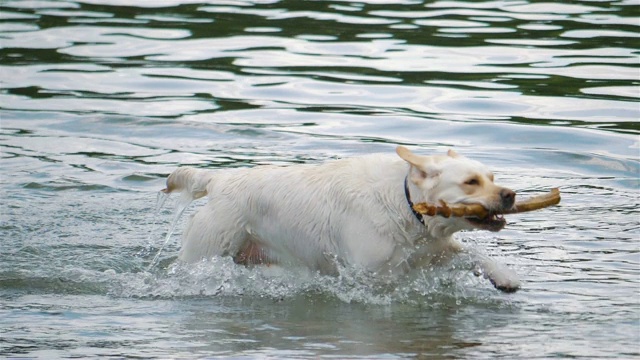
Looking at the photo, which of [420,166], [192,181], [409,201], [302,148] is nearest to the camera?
[420,166]

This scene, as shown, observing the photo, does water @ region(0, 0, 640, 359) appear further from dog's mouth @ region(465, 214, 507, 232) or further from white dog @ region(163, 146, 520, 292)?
dog's mouth @ region(465, 214, 507, 232)

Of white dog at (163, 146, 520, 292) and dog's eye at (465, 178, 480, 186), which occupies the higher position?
dog's eye at (465, 178, 480, 186)

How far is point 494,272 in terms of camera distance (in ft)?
27.3

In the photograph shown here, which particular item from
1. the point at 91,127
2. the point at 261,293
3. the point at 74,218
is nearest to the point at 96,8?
the point at 91,127

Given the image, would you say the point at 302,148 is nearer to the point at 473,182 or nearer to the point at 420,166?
the point at 420,166

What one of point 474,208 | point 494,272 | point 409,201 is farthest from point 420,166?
point 494,272

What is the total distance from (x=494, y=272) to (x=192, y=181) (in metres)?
2.50

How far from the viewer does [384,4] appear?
2220 cm

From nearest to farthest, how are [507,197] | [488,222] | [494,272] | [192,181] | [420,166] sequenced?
[507,197] → [488,222] → [420,166] → [494,272] → [192,181]

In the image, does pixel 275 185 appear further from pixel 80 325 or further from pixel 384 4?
pixel 384 4

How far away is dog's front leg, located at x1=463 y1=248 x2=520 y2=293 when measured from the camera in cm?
830

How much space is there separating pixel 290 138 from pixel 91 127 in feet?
8.69

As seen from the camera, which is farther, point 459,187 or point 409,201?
point 409,201

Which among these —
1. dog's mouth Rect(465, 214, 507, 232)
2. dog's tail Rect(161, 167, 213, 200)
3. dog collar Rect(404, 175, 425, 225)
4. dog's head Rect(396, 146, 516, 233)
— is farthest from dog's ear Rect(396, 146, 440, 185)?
dog's tail Rect(161, 167, 213, 200)
